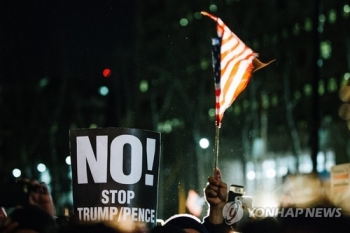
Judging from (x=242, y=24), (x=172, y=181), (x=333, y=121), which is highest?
(x=242, y=24)

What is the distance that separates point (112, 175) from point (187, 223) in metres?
0.73

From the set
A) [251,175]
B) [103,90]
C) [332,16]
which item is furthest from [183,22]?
[103,90]

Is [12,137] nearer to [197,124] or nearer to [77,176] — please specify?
[197,124]

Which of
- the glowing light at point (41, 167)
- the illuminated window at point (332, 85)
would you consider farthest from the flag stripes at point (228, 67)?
the glowing light at point (41, 167)

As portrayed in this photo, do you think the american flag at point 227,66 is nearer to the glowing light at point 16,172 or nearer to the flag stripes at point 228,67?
the flag stripes at point 228,67

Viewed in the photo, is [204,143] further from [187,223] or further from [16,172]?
[187,223]

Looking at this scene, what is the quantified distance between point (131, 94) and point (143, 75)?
251 centimetres

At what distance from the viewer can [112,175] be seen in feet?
21.0

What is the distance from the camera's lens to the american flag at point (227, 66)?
7541 mm

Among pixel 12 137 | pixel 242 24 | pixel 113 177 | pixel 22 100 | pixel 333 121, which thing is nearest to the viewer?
pixel 113 177

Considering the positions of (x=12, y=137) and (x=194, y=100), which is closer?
(x=194, y=100)

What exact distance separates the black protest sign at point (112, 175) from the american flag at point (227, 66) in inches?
47.3

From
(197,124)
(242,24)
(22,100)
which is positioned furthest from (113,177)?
(22,100)

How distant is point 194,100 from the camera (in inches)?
3236
